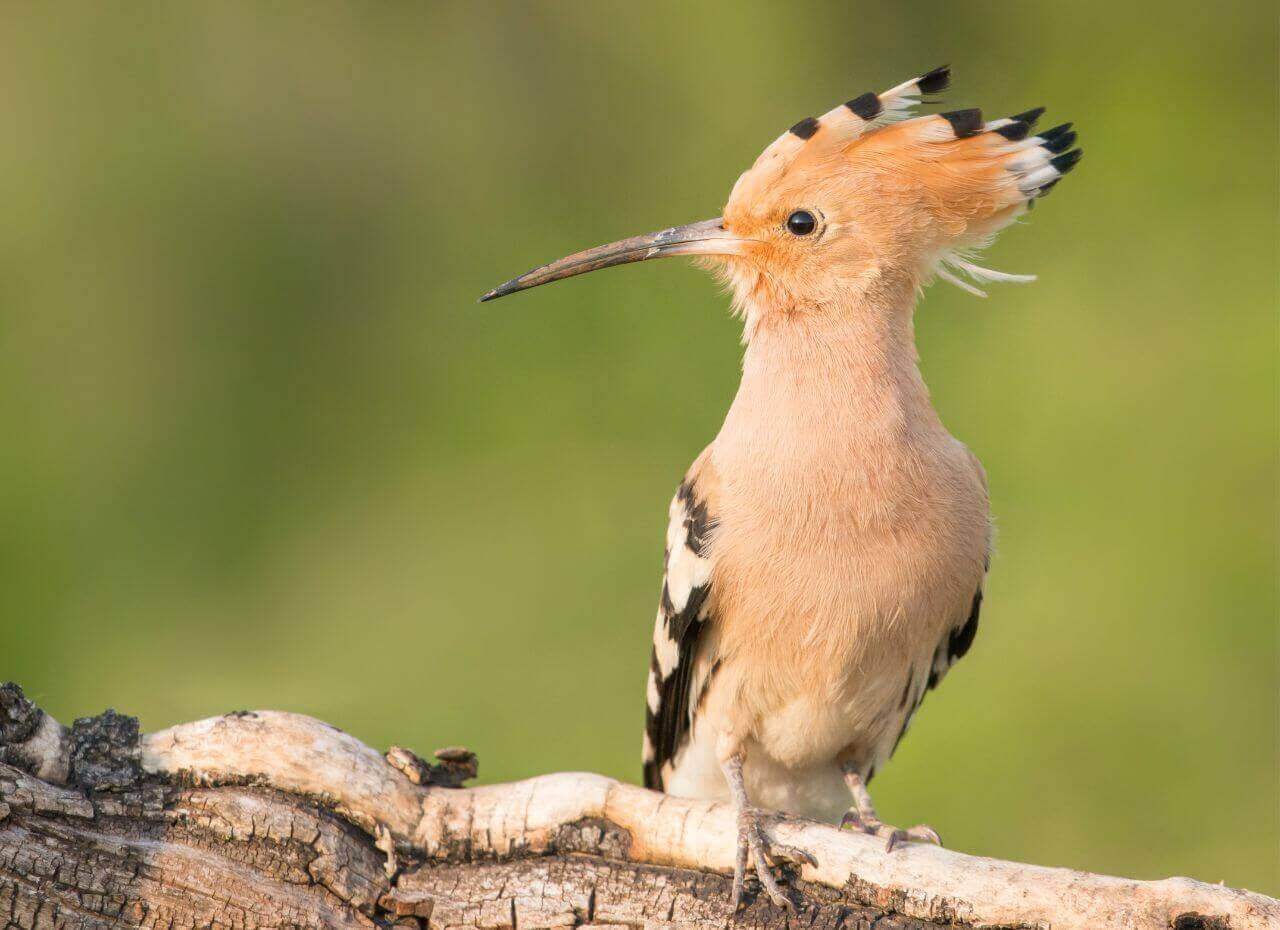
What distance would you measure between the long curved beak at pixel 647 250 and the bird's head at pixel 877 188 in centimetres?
5

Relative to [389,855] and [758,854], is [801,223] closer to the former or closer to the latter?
[758,854]

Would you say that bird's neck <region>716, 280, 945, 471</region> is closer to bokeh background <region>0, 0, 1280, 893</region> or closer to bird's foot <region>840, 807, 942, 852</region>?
bird's foot <region>840, 807, 942, 852</region>

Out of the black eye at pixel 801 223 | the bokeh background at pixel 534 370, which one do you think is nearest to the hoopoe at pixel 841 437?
the black eye at pixel 801 223

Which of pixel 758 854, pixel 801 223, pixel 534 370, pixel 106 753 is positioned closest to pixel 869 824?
pixel 758 854

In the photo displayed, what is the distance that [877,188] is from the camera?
1846 mm

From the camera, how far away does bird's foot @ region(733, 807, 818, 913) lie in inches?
65.8

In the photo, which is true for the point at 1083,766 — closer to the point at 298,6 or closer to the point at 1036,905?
the point at 1036,905

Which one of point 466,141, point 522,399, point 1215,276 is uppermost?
point 466,141

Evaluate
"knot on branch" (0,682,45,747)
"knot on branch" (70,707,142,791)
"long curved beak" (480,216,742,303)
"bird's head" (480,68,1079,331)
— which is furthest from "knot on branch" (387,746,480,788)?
"bird's head" (480,68,1079,331)

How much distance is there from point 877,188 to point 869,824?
814mm

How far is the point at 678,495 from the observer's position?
2066 millimetres

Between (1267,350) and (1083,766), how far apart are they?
1.12 metres

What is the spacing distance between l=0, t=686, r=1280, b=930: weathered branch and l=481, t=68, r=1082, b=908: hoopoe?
11 cm

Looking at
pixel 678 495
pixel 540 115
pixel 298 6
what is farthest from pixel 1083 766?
pixel 298 6
